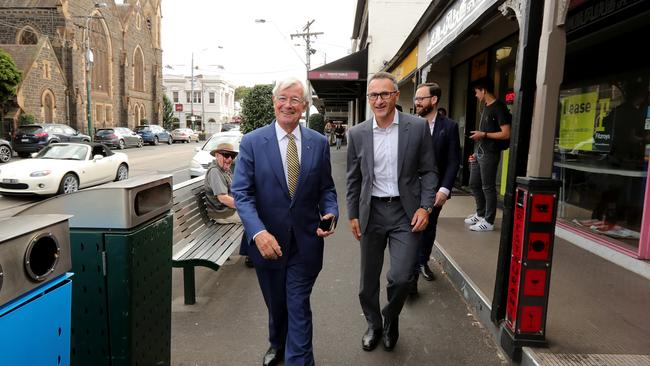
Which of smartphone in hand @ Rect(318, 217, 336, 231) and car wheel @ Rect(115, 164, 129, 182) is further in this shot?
car wheel @ Rect(115, 164, 129, 182)

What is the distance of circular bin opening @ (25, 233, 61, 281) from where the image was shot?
158cm

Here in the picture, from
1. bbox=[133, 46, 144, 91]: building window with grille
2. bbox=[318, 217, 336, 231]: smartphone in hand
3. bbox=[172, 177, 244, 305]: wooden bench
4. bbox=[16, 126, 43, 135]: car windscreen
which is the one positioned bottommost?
bbox=[172, 177, 244, 305]: wooden bench

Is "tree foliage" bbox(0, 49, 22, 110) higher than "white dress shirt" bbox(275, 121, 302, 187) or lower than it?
higher

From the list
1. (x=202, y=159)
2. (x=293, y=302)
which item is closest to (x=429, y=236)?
(x=293, y=302)

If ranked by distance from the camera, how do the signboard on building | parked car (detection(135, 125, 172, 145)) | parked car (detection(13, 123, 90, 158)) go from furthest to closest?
parked car (detection(135, 125, 172, 145)), parked car (detection(13, 123, 90, 158)), the signboard on building

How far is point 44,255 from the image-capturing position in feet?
5.42

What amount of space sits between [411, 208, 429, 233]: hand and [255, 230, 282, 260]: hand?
105 centimetres

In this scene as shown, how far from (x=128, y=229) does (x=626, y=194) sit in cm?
535

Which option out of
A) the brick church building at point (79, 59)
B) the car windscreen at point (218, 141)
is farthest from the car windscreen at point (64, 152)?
the brick church building at point (79, 59)

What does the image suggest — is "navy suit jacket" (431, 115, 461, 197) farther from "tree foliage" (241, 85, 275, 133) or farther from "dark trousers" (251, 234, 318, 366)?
"tree foliage" (241, 85, 275, 133)

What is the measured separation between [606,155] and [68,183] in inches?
436

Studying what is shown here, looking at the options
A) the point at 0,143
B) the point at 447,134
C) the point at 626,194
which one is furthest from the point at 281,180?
the point at 0,143

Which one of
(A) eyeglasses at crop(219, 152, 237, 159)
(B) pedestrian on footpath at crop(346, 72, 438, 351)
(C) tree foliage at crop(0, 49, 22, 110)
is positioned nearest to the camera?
(B) pedestrian on footpath at crop(346, 72, 438, 351)

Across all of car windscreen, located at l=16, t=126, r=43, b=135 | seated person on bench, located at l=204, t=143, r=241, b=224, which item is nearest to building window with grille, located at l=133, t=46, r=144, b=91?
car windscreen, located at l=16, t=126, r=43, b=135
